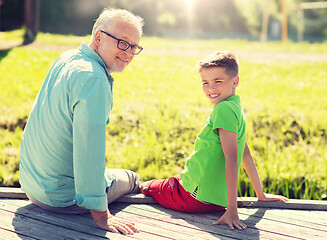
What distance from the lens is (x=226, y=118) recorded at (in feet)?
8.45

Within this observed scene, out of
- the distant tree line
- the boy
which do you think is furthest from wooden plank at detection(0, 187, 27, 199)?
the distant tree line

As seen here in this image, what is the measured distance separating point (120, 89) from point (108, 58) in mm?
4072

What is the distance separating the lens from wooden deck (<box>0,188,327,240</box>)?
2467 millimetres

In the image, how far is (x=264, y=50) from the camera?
1334 cm

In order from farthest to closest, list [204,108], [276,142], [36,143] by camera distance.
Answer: [204,108] → [276,142] → [36,143]

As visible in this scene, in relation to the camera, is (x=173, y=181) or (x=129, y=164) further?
(x=129, y=164)

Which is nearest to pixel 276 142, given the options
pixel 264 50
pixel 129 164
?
pixel 129 164

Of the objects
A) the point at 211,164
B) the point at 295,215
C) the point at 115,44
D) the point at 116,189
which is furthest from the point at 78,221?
the point at 295,215

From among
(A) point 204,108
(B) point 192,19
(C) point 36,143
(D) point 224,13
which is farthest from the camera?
(D) point 224,13

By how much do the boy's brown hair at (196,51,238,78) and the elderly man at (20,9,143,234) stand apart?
0.49m

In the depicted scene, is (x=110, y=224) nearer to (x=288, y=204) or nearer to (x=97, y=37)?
(x=97, y=37)

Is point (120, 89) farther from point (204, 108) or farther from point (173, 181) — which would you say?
point (173, 181)

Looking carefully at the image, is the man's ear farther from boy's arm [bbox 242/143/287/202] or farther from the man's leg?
boy's arm [bbox 242/143/287/202]

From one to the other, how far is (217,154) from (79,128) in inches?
38.1
